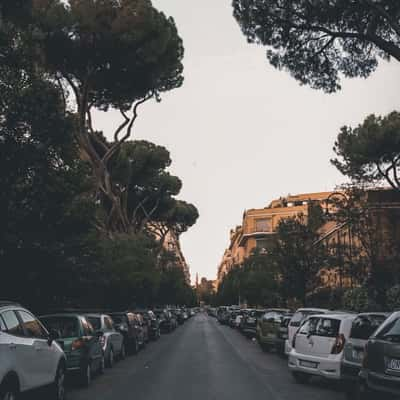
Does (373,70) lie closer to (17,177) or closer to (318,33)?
(318,33)

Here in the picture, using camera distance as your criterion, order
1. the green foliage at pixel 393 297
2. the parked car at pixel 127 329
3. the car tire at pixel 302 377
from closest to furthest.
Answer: the car tire at pixel 302 377, the parked car at pixel 127 329, the green foliage at pixel 393 297

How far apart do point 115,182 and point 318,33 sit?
27.3 m

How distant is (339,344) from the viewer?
11.0 m

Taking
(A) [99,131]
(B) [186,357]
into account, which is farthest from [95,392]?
(A) [99,131]

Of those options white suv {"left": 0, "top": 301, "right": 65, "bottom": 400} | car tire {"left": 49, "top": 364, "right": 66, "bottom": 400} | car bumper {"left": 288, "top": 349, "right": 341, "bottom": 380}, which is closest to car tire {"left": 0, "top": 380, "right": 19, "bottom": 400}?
white suv {"left": 0, "top": 301, "right": 65, "bottom": 400}

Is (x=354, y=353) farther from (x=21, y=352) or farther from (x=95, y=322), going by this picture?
(x=95, y=322)

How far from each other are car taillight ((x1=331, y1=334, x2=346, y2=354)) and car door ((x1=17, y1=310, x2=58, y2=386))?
504 cm

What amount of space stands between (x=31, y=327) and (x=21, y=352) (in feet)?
3.38

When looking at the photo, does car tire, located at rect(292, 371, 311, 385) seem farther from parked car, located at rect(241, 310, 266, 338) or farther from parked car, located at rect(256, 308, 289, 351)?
parked car, located at rect(241, 310, 266, 338)

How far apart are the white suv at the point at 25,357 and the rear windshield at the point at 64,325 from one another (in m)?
2.42

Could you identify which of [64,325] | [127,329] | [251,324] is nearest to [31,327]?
[64,325]

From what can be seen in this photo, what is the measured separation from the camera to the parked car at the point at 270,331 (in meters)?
20.3

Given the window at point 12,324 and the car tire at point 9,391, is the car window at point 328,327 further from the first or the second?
the car tire at point 9,391

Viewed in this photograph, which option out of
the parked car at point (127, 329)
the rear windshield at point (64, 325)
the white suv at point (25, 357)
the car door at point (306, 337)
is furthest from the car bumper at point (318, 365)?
the parked car at point (127, 329)
